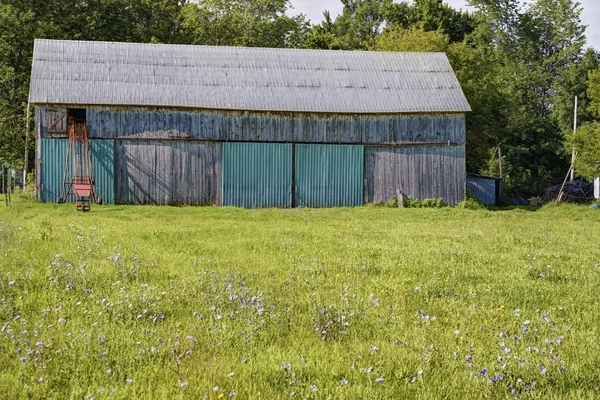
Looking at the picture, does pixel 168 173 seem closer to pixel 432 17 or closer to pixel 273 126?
pixel 273 126

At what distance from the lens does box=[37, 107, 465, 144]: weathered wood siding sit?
23.5 m

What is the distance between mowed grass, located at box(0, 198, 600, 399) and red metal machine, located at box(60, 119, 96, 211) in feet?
44.5

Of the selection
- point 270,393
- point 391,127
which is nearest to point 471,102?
point 391,127

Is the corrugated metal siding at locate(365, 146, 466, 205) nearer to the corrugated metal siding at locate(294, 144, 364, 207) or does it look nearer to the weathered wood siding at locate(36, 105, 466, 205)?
the weathered wood siding at locate(36, 105, 466, 205)

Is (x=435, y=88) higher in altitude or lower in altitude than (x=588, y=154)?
higher

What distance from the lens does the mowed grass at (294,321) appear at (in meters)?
3.94

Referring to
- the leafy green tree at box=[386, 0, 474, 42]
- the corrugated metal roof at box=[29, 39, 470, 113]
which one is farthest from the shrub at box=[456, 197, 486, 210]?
the leafy green tree at box=[386, 0, 474, 42]

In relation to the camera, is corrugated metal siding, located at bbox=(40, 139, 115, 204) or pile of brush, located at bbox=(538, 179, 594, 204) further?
pile of brush, located at bbox=(538, 179, 594, 204)

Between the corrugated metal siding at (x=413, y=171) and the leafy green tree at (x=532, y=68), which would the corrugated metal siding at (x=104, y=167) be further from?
the leafy green tree at (x=532, y=68)

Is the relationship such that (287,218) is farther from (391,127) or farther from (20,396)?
(20,396)

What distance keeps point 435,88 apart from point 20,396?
81.4ft

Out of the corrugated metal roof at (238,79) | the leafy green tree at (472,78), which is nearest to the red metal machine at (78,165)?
the corrugated metal roof at (238,79)

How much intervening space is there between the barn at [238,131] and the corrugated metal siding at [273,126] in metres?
0.04

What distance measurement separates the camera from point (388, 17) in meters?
50.6
